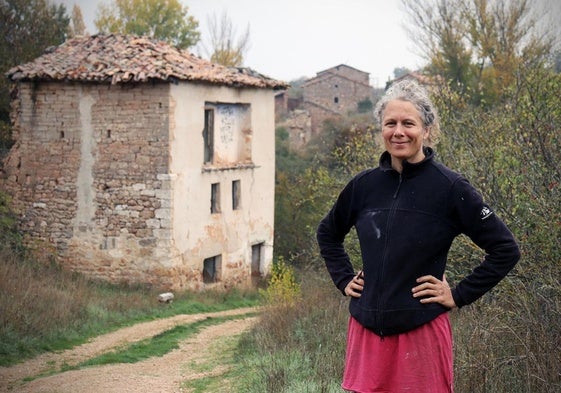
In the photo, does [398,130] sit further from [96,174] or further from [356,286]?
[96,174]

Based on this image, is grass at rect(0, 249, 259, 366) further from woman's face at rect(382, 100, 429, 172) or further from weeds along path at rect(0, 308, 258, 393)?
woman's face at rect(382, 100, 429, 172)

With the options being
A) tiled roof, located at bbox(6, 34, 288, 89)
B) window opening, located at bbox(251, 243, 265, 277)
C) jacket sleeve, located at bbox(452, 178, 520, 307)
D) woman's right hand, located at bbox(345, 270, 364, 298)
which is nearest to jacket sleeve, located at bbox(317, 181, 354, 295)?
woman's right hand, located at bbox(345, 270, 364, 298)

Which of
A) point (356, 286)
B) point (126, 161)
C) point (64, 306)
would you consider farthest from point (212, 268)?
point (356, 286)

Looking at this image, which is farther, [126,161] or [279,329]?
[126,161]

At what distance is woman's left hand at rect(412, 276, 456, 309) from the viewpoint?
3740 mm

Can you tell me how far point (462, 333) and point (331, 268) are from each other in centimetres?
269

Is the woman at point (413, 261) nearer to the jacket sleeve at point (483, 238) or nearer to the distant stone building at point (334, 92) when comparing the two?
the jacket sleeve at point (483, 238)

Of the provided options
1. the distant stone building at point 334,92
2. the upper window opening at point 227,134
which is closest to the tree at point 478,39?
the upper window opening at point 227,134

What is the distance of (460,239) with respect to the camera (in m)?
7.79

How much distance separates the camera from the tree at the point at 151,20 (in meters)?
36.3

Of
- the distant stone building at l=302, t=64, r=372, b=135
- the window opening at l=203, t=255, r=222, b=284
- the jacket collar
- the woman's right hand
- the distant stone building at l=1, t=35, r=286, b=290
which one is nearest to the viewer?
the jacket collar

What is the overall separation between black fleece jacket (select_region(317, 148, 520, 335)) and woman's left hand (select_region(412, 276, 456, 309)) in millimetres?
30

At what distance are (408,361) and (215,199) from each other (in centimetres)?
1548

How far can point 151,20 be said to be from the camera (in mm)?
36812
